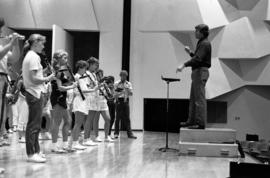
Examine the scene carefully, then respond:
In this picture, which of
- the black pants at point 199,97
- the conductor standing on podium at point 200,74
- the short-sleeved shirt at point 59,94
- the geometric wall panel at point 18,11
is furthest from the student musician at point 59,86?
the geometric wall panel at point 18,11

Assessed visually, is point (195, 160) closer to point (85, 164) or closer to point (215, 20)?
point (85, 164)

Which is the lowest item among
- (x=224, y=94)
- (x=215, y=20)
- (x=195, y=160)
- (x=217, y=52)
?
(x=195, y=160)

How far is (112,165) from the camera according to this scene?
184 inches

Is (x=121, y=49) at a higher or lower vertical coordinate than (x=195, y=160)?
higher

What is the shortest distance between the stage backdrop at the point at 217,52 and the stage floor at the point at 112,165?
171 inches

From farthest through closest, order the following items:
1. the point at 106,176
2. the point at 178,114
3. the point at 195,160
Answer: the point at 178,114
the point at 195,160
the point at 106,176

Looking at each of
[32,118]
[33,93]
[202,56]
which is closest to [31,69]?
[33,93]

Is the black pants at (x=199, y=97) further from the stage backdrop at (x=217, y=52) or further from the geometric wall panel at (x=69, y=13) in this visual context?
the geometric wall panel at (x=69, y=13)

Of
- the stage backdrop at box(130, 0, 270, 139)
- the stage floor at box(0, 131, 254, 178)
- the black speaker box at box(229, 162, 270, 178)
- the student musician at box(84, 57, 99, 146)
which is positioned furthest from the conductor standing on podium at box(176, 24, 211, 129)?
the stage backdrop at box(130, 0, 270, 139)

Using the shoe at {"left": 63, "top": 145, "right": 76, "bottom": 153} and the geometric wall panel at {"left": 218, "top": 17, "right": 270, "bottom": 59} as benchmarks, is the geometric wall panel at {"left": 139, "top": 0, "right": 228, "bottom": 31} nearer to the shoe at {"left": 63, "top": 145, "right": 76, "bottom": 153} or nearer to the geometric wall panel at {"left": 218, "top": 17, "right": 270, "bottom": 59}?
the geometric wall panel at {"left": 218, "top": 17, "right": 270, "bottom": 59}

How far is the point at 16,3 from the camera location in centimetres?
1054

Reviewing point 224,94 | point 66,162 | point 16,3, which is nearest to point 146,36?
point 224,94

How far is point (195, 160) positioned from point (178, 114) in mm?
5266

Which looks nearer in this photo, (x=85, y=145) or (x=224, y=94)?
(x=85, y=145)
